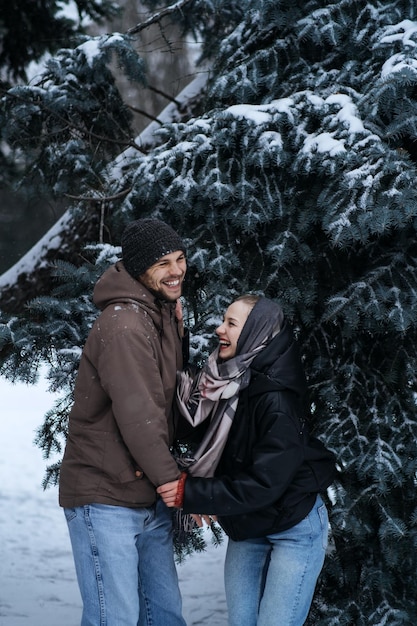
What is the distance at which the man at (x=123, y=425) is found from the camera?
2420 mm

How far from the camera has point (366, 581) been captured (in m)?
3.58

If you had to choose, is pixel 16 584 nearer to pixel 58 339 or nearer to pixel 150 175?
pixel 58 339

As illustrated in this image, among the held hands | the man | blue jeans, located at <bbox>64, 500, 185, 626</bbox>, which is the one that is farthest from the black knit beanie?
blue jeans, located at <bbox>64, 500, 185, 626</bbox>

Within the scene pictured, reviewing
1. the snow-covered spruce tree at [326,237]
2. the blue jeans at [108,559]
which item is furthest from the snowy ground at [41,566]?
the blue jeans at [108,559]

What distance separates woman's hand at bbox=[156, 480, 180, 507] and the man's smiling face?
0.70 meters

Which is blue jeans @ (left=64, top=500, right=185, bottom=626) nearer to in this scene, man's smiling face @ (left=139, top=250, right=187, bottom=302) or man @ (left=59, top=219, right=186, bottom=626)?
man @ (left=59, top=219, right=186, bottom=626)

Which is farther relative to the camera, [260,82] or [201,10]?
[201,10]

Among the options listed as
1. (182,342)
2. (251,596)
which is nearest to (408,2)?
(182,342)

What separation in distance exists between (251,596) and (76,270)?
1.78 metres

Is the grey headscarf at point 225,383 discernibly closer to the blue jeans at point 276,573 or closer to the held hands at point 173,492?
the held hands at point 173,492

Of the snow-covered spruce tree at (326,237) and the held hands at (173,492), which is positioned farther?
the snow-covered spruce tree at (326,237)

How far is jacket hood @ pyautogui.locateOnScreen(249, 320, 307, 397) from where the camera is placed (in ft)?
8.18

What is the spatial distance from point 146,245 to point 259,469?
91 cm

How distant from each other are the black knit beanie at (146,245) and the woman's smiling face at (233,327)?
1.05 feet
